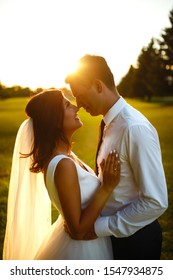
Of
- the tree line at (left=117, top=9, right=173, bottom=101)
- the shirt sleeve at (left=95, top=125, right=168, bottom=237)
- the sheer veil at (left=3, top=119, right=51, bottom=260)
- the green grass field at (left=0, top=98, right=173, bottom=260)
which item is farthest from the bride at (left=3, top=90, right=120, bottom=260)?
the tree line at (left=117, top=9, right=173, bottom=101)

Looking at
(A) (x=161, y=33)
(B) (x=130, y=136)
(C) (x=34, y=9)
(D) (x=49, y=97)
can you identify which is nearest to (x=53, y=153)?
(D) (x=49, y=97)

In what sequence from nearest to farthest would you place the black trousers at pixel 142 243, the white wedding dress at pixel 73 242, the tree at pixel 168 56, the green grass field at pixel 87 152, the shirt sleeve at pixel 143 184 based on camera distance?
the shirt sleeve at pixel 143 184
the white wedding dress at pixel 73 242
the black trousers at pixel 142 243
the green grass field at pixel 87 152
the tree at pixel 168 56

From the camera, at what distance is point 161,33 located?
2523 centimetres

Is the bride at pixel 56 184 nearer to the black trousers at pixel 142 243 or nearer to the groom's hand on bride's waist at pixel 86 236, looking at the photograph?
the groom's hand on bride's waist at pixel 86 236

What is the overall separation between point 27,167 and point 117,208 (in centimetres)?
67

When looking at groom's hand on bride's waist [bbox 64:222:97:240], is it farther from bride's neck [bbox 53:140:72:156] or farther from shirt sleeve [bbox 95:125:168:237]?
bride's neck [bbox 53:140:72:156]

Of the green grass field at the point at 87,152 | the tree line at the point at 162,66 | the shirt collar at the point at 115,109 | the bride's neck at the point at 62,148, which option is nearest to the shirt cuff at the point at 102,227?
the bride's neck at the point at 62,148

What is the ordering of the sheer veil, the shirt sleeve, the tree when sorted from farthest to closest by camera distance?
1. the tree
2. the sheer veil
3. the shirt sleeve

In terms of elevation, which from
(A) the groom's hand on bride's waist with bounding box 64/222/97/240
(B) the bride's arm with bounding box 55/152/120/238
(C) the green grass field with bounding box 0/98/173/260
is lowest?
(C) the green grass field with bounding box 0/98/173/260

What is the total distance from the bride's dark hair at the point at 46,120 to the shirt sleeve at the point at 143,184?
423 mm

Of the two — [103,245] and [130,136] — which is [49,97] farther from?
[103,245]

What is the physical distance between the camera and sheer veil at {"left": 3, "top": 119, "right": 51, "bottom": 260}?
2.57 metres

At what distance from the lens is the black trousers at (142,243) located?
7.54 ft

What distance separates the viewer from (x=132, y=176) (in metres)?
2.21
